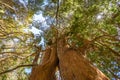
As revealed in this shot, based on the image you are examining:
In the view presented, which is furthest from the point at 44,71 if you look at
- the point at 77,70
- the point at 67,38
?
the point at 67,38

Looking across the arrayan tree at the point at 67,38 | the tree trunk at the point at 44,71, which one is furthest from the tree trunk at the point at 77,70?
the tree trunk at the point at 44,71

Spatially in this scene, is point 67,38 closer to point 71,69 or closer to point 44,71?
point 44,71

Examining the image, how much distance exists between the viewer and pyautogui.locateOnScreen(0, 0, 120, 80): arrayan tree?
14.1ft

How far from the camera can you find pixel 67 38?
6316mm

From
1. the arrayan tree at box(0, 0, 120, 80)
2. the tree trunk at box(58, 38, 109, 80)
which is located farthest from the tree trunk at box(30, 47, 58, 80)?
the tree trunk at box(58, 38, 109, 80)

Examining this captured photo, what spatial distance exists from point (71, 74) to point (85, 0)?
3097 mm

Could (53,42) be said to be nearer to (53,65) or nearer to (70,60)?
(53,65)

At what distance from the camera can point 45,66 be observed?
15.9 ft


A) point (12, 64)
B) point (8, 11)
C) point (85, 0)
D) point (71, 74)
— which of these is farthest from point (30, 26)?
point (71, 74)

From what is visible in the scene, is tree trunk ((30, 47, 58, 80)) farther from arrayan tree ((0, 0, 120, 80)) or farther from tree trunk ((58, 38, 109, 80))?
tree trunk ((58, 38, 109, 80))

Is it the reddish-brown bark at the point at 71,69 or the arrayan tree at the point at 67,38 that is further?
the arrayan tree at the point at 67,38

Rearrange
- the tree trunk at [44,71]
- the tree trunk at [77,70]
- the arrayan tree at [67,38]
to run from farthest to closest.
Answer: the tree trunk at [44,71] < the arrayan tree at [67,38] < the tree trunk at [77,70]

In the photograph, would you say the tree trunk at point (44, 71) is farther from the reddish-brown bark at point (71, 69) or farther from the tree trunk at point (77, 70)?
the tree trunk at point (77, 70)

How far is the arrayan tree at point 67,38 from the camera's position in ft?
14.1
